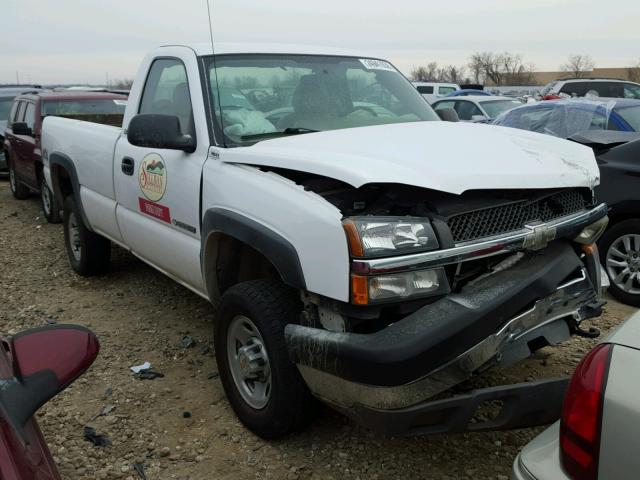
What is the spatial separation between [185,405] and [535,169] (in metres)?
2.37

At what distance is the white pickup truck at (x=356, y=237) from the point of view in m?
2.39

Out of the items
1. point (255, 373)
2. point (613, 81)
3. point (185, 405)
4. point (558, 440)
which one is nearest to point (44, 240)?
point (185, 405)

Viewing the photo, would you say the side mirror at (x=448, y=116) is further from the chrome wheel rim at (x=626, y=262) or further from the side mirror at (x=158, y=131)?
the side mirror at (x=158, y=131)

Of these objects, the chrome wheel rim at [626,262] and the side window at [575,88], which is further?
the side window at [575,88]

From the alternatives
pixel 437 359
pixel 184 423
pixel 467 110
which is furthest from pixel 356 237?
pixel 467 110

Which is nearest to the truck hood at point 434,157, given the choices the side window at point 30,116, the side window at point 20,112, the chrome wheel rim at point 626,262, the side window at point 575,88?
the chrome wheel rim at point 626,262

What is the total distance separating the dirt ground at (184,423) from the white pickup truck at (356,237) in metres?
0.23

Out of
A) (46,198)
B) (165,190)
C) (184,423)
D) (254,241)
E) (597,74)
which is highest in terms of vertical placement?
(597,74)

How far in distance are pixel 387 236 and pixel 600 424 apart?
3.62ft

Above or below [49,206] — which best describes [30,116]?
above

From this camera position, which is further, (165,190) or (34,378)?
(165,190)

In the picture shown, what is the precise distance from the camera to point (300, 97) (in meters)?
3.88

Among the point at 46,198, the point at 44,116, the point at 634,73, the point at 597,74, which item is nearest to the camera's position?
the point at 44,116

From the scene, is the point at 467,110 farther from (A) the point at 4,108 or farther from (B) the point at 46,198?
(A) the point at 4,108
